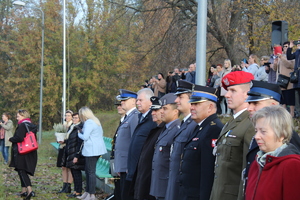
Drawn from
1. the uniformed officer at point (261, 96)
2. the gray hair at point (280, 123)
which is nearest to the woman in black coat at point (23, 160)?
the uniformed officer at point (261, 96)

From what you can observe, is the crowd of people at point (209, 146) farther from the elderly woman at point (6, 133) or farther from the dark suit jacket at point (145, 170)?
the elderly woman at point (6, 133)

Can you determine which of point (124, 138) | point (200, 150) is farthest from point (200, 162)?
point (124, 138)

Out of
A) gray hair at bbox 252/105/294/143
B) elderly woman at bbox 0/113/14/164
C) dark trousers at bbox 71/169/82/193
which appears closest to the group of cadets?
gray hair at bbox 252/105/294/143

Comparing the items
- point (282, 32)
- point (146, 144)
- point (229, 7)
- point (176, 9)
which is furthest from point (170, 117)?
point (176, 9)

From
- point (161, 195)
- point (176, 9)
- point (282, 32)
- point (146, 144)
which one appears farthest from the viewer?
point (176, 9)

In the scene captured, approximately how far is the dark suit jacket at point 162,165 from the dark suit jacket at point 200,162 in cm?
85

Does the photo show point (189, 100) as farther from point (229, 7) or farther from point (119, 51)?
point (119, 51)

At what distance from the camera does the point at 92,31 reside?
138 feet

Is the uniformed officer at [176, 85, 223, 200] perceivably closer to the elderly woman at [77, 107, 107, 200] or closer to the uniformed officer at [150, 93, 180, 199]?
the uniformed officer at [150, 93, 180, 199]

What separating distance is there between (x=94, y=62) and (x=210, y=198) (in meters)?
37.9

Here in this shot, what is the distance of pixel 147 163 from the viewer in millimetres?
6848

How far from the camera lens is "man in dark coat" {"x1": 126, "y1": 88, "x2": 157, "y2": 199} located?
7.30 metres

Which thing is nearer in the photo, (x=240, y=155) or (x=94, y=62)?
(x=240, y=155)

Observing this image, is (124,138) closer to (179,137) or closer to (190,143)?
(179,137)
